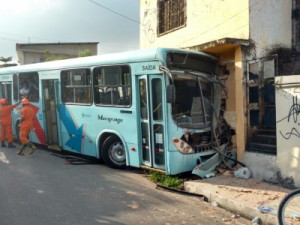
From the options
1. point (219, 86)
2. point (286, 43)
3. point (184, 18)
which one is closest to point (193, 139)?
point (219, 86)

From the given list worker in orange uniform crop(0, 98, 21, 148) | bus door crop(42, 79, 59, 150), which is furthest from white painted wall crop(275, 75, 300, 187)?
worker in orange uniform crop(0, 98, 21, 148)

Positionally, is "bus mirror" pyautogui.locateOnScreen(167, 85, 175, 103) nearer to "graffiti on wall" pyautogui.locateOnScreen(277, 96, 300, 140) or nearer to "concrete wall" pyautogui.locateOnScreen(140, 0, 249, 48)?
"graffiti on wall" pyautogui.locateOnScreen(277, 96, 300, 140)

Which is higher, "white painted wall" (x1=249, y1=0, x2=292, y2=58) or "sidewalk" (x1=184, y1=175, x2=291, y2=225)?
"white painted wall" (x1=249, y1=0, x2=292, y2=58)

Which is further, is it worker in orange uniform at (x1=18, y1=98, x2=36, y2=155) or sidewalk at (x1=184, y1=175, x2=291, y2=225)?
worker in orange uniform at (x1=18, y1=98, x2=36, y2=155)

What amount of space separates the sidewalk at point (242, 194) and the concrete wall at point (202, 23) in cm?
330

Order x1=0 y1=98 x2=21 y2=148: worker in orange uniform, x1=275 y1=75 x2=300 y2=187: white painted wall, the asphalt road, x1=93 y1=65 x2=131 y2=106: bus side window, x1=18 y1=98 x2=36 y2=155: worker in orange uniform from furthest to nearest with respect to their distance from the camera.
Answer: x1=0 y1=98 x2=21 y2=148: worker in orange uniform, x1=18 y1=98 x2=36 y2=155: worker in orange uniform, x1=93 y1=65 x2=131 y2=106: bus side window, x1=275 y1=75 x2=300 y2=187: white painted wall, the asphalt road

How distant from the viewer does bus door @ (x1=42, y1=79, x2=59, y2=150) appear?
11151mm

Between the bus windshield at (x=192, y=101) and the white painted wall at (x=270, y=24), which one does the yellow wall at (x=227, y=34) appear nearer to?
the white painted wall at (x=270, y=24)

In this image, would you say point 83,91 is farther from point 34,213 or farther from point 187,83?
point 34,213

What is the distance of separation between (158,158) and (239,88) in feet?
8.03

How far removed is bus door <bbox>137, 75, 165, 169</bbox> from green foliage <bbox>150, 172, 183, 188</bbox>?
281 mm

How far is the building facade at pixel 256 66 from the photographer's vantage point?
806 cm

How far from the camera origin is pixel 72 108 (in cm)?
1036

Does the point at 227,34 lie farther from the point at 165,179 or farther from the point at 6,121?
the point at 6,121
